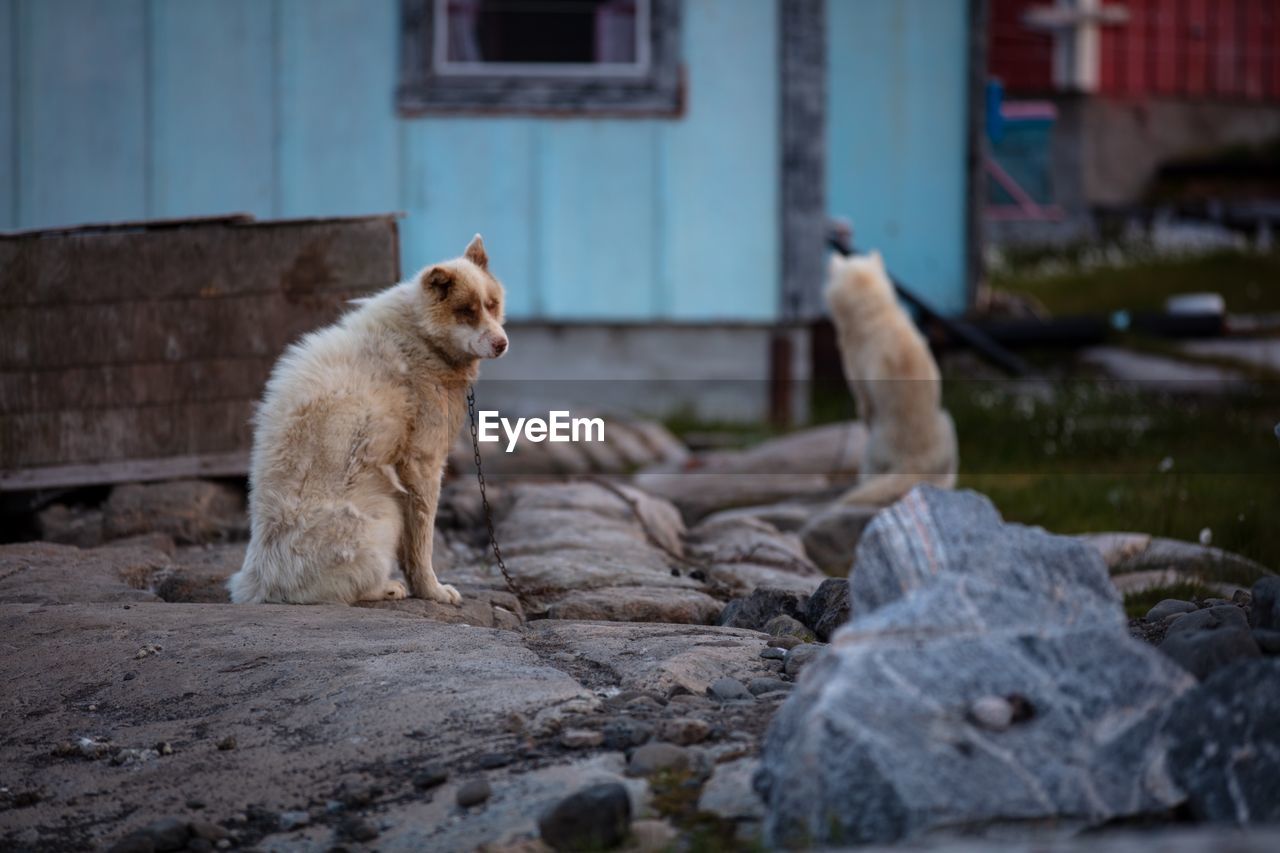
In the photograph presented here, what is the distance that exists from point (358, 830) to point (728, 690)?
4.06 ft

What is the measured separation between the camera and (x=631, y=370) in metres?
11.7

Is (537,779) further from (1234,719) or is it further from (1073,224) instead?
(1073,224)

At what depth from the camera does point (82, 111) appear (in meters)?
11.1

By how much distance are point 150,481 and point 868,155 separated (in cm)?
813

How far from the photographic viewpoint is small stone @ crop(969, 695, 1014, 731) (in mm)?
3293

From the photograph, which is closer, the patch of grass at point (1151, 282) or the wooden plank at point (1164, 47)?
the patch of grass at point (1151, 282)

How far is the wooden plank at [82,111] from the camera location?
11.1 metres

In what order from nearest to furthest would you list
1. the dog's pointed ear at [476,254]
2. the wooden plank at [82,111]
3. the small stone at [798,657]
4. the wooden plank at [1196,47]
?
the small stone at [798,657] → the dog's pointed ear at [476,254] → the wooden plank at [82,111] → the wooden plank at [1196,47]

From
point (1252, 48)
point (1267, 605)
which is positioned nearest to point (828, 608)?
point (1267, 605)

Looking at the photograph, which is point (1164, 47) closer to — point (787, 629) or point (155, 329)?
point (155, 329)

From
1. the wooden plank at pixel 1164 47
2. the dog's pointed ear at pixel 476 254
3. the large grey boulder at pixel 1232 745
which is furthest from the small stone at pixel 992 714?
the wooden plank at pixel 1164 47

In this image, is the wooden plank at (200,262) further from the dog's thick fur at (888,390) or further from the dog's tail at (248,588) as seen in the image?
the dog's thick fur at (888,390)

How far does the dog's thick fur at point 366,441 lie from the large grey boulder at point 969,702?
7.97 feet

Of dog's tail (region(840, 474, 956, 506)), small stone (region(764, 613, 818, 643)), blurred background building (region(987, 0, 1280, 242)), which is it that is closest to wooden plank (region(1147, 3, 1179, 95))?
blurred background building (region(987, 0, 1280, 242))
